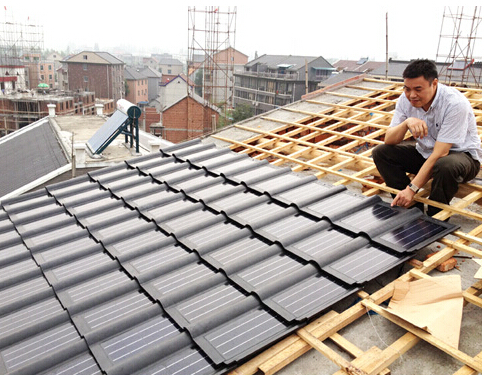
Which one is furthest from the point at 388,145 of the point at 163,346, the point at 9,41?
the point at 9,41

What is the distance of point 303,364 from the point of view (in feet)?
8.65

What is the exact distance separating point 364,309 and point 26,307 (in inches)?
113

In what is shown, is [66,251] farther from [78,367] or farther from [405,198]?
[405,198]

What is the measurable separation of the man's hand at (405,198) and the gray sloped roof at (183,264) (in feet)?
0.39

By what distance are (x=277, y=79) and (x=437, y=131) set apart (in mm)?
41146

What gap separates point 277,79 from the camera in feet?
144

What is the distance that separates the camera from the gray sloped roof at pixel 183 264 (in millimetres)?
2775

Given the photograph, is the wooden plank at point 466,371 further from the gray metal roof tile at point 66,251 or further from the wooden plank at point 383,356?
the gray metal roof tile at point 66,251

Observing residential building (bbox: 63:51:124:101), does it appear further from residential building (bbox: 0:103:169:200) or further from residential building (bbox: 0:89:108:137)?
residential building (bbox: 0:103:169:200)

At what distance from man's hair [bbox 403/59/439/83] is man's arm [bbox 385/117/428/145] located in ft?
1.50

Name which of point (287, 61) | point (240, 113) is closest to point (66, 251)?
point (240, 113)

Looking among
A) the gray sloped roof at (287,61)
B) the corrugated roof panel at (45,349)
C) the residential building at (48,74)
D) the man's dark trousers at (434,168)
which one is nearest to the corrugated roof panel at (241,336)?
the corrugated roof panel at (45,349)

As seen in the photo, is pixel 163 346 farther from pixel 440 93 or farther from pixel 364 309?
pixel 440 93

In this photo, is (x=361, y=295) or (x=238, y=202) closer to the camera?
(x=361, y=295)
